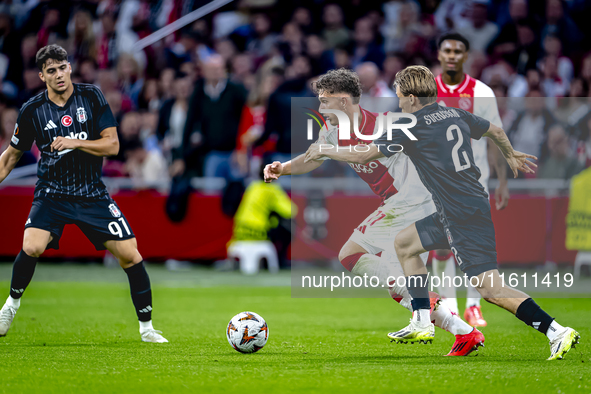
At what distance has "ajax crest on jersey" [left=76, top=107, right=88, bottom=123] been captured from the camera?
6.55 meters

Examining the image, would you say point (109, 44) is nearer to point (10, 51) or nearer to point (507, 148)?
point (10, 51)

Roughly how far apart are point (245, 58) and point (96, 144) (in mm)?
8551

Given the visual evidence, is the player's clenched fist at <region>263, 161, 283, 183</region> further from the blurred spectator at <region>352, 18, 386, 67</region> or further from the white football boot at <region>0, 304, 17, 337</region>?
the blurred spectator at <region>352, 18, 386, 67</region>

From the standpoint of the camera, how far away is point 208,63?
506 inches

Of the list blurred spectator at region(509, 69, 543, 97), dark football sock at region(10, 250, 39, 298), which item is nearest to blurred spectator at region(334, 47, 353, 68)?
blurred spectator at region(509, 69, 543, 97)

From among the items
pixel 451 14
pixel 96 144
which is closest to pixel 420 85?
pixel 96 144

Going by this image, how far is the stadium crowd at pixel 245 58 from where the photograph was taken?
12.9m

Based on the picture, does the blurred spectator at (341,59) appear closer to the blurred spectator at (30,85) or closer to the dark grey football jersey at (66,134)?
the blurred spectator at (30,85)

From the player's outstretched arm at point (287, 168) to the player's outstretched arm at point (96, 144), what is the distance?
141cm

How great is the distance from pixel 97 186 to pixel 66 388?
2.54 meters

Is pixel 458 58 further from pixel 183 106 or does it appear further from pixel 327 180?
pixel 183 106

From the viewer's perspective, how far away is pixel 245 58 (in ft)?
48.2

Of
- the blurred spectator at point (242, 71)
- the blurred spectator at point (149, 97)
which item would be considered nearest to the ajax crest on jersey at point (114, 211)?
the blurred spectator at point (242, 71)

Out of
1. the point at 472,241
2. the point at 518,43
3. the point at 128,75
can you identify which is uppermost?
the point at 518,43
